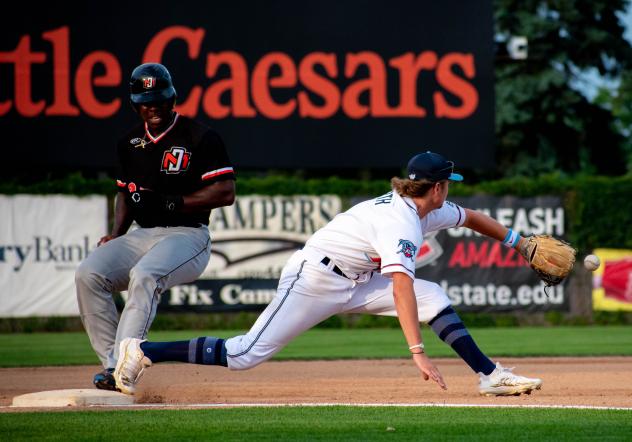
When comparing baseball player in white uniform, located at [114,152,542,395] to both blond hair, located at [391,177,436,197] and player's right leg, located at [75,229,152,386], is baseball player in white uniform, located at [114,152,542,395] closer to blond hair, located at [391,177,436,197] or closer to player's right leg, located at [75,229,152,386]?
blond hair, located at [391,177,436,197]

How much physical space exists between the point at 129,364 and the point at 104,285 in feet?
2.43

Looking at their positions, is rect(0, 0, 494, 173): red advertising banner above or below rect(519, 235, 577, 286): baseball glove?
above

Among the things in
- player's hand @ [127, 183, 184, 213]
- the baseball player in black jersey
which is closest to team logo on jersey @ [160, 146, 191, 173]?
the baseball player in black jersey

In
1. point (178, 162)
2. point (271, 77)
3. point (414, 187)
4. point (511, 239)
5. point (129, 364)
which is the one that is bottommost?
point (129, 364)

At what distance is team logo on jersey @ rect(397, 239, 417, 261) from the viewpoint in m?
5.87

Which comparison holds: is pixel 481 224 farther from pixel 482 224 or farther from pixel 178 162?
pixel 178 162

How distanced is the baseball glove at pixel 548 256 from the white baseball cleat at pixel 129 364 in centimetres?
241

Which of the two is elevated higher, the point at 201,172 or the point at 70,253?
the point at 201,172

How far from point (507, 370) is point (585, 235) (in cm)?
1084

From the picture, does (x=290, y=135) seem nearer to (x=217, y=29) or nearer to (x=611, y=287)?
(x=217, y=29)

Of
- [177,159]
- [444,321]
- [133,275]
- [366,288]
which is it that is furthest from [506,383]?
[177,159]

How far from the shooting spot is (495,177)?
30.1 metres

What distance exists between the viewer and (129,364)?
21.1 ft

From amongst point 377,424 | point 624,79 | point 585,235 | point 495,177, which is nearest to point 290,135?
point 585,235
